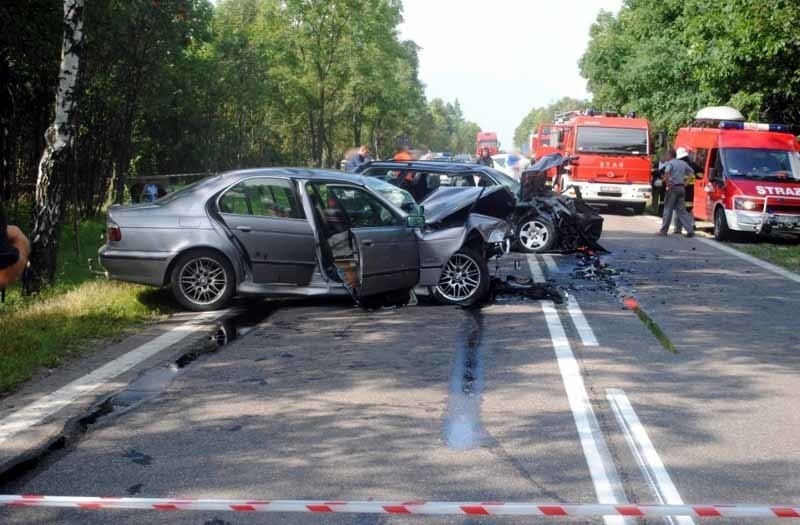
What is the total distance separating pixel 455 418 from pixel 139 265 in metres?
5.13

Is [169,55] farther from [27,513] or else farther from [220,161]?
[220,161]

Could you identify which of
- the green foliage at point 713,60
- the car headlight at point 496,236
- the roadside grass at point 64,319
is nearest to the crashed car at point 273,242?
the roadside grass at point 64,319

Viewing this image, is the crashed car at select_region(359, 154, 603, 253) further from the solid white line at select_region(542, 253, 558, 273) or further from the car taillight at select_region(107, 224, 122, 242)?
the car taillight at select_region(107, 224, 122, 242)

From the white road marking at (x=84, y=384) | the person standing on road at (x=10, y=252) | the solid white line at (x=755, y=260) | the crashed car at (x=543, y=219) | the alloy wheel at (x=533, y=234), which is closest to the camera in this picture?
the person standing on road at (x=10, y=252)

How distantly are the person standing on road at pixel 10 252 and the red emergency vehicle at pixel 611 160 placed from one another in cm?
2351

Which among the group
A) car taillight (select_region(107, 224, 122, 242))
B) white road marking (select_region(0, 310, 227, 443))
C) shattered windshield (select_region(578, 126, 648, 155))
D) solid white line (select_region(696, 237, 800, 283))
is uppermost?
shattered windshield (select_region(578, 126, 648, 155))

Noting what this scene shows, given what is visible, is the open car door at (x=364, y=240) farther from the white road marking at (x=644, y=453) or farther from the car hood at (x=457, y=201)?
the white road marking at (x=644, y=453)

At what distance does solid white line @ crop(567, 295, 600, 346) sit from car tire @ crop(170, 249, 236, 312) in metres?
3.65

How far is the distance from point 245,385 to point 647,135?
21814mm

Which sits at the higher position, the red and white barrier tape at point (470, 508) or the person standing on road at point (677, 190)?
the person standing on road at point (677, 190)

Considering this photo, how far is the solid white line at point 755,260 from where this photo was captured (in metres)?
13.9

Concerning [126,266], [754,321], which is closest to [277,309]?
[126,266]

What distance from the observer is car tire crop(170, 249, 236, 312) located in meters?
9.94

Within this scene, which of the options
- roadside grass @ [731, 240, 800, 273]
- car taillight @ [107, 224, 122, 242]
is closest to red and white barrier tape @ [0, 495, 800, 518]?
car taillight @ [107, 224, 122, 242]
